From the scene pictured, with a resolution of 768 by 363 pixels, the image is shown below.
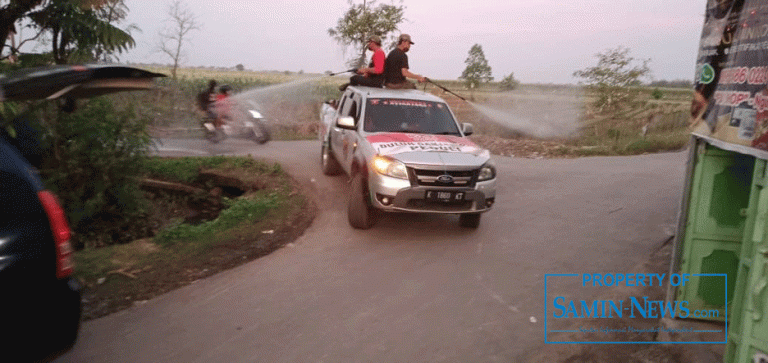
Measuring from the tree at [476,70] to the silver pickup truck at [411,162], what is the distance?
1407cm

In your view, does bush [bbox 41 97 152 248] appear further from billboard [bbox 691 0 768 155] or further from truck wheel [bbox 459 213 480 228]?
billboard [bbox 691 0 768 155]

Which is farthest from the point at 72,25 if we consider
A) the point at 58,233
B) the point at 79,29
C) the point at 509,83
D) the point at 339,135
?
the point at 509,83

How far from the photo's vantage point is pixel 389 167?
6.93 metres

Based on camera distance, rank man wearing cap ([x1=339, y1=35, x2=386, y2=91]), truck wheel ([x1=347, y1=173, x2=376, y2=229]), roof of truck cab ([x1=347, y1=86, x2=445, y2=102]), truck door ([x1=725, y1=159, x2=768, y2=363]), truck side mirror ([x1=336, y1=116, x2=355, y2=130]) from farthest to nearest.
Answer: man wearing cap ([x1=339, y1=35, x2=386, y2=91])
roof of truck cab ([x1=347, y1=86, x2=445, y2=102])
truck side mirror ([x1=336, y1=116, x2=355, y2=130])
truck wheel ([x1=347, y1=173, x2=376, y2=229])
truck door ([x1=725, y1=159, x2=768, y2=363])

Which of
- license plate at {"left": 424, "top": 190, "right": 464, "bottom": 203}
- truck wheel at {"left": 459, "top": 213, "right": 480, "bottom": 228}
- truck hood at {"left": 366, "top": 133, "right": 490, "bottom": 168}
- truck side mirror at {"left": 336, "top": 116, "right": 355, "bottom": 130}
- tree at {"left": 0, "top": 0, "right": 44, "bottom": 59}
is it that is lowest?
truck wheel at {"left": 459, "top": 213, "right": 480, "bottom": 228}

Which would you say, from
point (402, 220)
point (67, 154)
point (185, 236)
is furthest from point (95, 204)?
point (402, 220)

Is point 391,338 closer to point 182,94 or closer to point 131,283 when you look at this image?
point 131,283

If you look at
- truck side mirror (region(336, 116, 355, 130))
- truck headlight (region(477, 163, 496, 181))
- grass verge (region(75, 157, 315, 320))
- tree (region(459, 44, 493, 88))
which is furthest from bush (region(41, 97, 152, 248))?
tree (region(459, 44, 493, 88))

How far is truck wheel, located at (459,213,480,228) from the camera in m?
7.55

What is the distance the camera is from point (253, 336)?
458cm

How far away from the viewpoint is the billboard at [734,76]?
3734mm

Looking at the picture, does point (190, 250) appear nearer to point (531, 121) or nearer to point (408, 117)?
point (408, 117)

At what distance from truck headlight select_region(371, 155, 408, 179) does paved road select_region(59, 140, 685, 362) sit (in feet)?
2.80

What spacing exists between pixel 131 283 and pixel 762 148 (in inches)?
208
